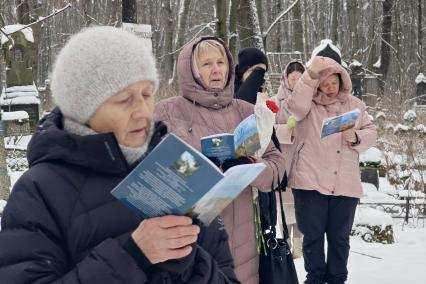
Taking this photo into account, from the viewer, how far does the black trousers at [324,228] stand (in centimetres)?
405

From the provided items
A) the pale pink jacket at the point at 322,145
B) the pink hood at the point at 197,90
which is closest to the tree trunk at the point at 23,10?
the pale pink jacket at the point at 322,145

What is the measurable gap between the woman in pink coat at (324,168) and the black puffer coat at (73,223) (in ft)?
8.50

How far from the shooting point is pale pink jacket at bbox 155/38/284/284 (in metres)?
2.76

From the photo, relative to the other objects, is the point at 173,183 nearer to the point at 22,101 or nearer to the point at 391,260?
the point at 391,260

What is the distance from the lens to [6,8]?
24250 mm

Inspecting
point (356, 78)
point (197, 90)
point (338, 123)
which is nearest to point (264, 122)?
point (197, 90)

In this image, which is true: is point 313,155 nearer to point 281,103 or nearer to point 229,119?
point 281,103

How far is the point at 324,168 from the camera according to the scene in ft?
13.2

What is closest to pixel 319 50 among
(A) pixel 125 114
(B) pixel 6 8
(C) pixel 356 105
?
(C) pixel 356 105

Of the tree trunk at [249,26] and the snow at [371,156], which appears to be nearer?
the snow at [371,156]

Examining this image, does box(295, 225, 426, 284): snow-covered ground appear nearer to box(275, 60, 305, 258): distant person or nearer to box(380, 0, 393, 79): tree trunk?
box(275, 60, 305, 258): distant person

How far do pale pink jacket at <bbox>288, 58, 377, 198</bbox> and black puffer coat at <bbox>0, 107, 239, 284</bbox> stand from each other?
102 inches

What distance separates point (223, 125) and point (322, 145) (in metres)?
1.42

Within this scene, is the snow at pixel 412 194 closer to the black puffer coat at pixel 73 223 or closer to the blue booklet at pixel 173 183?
the black puffer coat at pixel 73 223
